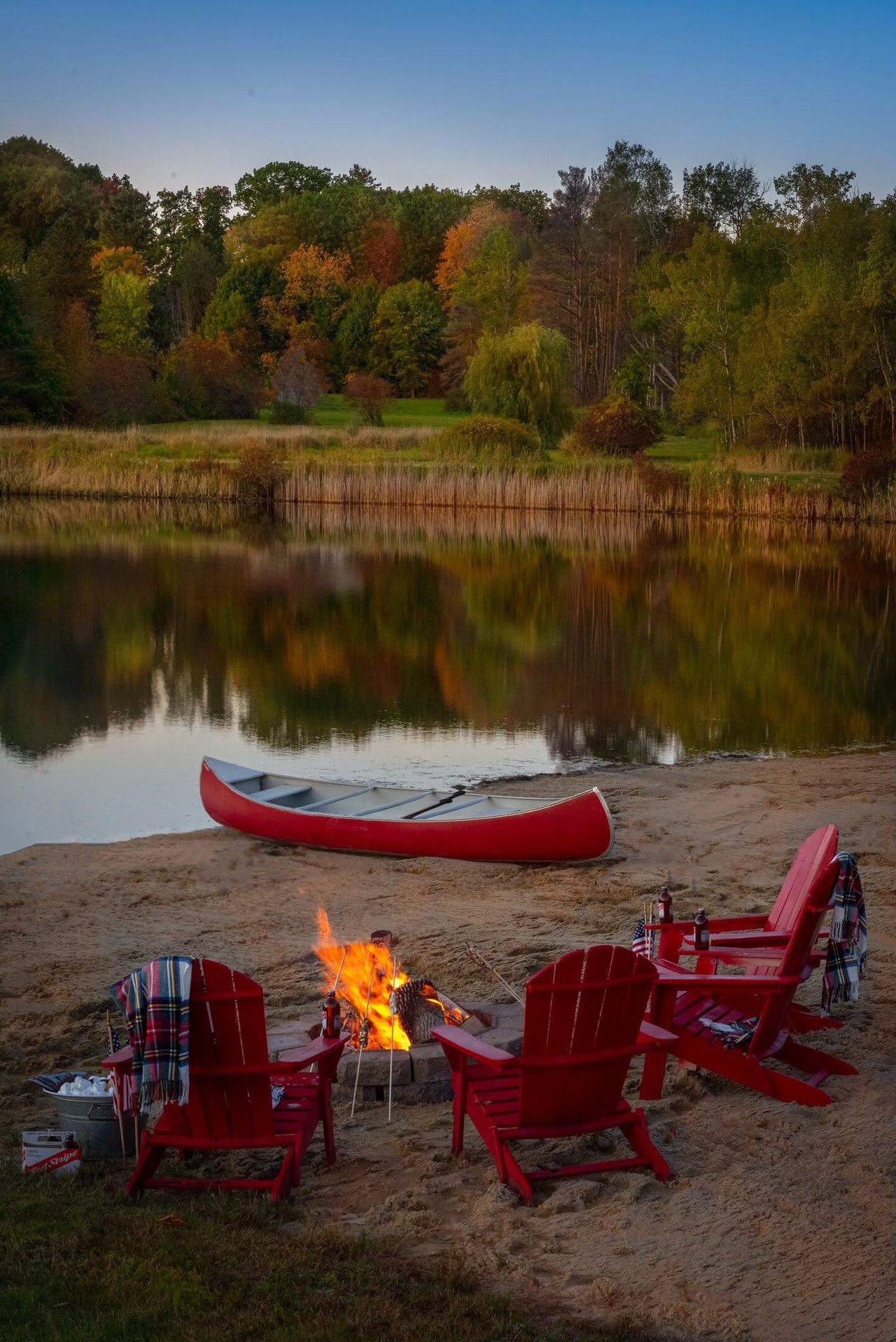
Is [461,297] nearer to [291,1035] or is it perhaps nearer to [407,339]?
[407,339]

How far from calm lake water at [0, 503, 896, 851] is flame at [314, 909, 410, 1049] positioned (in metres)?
5.28

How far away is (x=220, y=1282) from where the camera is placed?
438 cm

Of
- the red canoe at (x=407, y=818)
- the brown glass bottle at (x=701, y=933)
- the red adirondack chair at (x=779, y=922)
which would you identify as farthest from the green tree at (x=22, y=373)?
the brown glass bottle at (x=701, y=933)

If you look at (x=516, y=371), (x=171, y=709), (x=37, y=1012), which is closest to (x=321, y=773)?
(x=171, y=709)

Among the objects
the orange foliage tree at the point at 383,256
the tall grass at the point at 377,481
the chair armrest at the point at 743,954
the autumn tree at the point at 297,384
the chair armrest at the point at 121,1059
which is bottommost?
the chair armrest at the point at 743,954

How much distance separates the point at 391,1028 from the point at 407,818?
4299 mm

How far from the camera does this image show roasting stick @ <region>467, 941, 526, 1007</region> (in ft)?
23.9

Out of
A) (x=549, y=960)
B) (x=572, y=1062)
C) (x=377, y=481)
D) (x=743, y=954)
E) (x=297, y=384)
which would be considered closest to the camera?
(x=572, y=1062)

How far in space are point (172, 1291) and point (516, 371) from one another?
53.2 metres

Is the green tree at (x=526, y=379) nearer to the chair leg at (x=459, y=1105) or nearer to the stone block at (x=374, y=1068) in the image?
the stone block at (x=374, y=1068)

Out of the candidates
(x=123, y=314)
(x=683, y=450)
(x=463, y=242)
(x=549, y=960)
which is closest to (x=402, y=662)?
(x=549, y=960)

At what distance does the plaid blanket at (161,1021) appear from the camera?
15.7 feet

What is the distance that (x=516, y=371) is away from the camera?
5566cm

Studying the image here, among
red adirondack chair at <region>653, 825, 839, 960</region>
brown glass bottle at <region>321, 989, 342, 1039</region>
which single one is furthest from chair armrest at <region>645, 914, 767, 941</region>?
brown glass bottle at <region>321, 989, 342, 1039</region>
